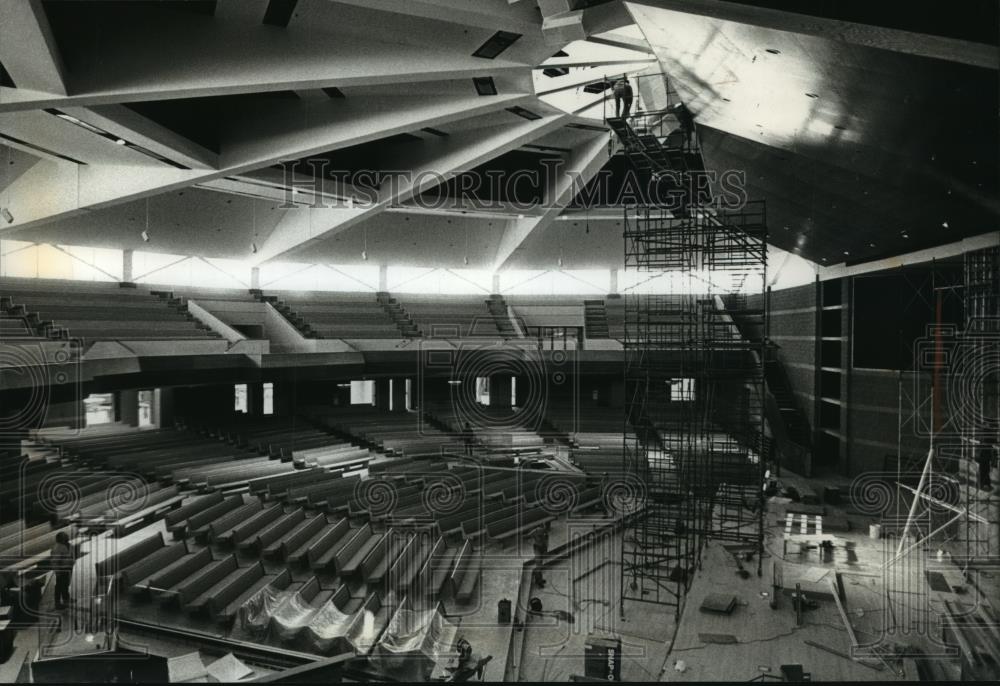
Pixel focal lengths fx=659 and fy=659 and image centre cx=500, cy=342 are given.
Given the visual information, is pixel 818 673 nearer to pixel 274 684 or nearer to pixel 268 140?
pixel 274 684

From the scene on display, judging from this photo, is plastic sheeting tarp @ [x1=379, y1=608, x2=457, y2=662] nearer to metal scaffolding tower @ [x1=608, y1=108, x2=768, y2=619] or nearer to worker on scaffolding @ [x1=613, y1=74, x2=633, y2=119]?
metal scaffolding tower @ [x1=608, y1=108, x2=768, y2=619]

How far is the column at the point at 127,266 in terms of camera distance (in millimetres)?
22844

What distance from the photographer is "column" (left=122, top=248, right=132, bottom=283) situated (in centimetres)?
2284

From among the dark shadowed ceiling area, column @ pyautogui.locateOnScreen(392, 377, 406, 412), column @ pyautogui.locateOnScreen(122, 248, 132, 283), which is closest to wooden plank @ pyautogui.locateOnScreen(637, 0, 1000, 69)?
the dark shadowed ceiling area

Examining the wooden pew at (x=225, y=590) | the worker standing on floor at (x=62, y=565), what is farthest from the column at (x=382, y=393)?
the wooden pew at (x=225, y=590)

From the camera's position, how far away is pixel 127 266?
22.9 m

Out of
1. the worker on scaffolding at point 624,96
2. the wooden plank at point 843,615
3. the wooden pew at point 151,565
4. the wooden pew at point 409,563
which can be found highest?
the worker on scaffolding at point 624,96

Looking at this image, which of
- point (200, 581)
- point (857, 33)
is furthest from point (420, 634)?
point (857, 33)

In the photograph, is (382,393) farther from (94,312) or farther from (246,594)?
(246,594)

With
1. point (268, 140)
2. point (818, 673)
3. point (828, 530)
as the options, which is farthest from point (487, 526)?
point (268, 140)

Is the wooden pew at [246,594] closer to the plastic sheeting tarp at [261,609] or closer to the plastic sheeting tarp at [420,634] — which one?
the plastic sheeting tarp at [261,609]

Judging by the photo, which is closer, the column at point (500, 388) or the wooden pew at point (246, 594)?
the wooden pew at point (246, 594)

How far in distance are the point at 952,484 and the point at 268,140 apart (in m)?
16.4

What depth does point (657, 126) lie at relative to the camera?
46.2 feet
